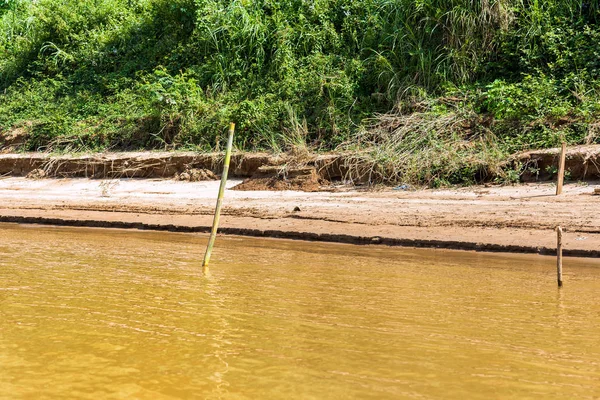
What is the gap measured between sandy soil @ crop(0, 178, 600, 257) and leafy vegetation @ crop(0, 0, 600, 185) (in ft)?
3.81

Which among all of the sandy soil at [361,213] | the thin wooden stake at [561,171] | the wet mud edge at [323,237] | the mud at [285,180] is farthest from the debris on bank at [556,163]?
the mud at [285,180]

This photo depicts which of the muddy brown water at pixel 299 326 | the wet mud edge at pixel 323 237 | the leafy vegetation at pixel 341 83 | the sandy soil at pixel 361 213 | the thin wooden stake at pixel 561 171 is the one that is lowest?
the muddy brown water at pixel 299 326

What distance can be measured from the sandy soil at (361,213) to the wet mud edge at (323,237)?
0.04ft

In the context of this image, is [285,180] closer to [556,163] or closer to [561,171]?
[556,163]

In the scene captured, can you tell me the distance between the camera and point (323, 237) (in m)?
9.55

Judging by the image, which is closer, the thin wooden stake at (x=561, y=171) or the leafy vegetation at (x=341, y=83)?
the thin wooden stake at (x=561, y=171)

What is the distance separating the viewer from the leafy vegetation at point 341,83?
12664mm

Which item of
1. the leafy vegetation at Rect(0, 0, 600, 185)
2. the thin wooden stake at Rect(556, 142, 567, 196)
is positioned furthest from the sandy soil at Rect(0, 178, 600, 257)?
the leafy vegetation at Rect(0, 0, 600, 185)

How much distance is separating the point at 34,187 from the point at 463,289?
1077cm

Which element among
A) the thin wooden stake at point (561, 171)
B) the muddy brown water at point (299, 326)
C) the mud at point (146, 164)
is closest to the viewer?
the muddy brown water at point (299, 326)

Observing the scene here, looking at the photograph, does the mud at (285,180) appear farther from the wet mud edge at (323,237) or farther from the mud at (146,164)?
the wet mud edge at (323,237)

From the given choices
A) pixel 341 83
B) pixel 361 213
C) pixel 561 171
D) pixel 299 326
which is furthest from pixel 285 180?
pixel 299 326

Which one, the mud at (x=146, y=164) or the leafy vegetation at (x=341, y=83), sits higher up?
the leafy vegetation at (x=341, y=83)

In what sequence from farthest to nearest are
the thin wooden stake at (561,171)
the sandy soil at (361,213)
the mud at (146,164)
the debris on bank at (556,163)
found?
the mud at (146,164) → the debris on bank at (556,163) → the thin wooden stake at (561,171) → the sandy soil at (361,213)
